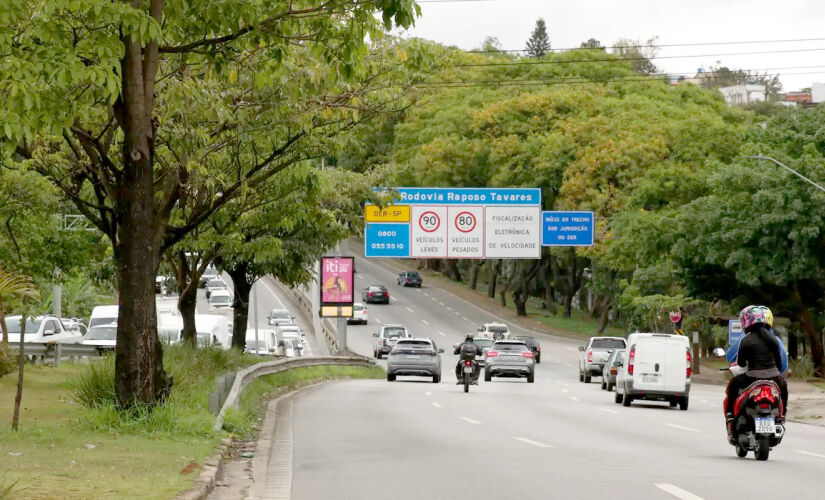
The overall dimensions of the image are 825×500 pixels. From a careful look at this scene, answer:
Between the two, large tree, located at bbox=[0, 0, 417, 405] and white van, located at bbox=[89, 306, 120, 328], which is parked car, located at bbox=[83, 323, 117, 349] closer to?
white van, located at bbox=[89, 306, 120, 328]

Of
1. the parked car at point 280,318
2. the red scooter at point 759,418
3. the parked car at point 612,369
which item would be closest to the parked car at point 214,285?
the parked car at point 280,318

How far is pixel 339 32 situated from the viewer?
1553 cm

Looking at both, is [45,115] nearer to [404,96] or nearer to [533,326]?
[404,96]

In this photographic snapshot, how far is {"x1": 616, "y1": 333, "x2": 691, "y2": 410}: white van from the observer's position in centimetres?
3114

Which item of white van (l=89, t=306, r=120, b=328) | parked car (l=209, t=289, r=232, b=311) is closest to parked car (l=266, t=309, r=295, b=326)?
parked car (l=209, t=289, r=232, b=311)

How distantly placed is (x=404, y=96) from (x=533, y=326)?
62.5 metres

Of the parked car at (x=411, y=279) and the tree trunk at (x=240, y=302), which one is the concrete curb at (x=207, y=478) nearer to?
the tree trunk at (x=240, y=302)

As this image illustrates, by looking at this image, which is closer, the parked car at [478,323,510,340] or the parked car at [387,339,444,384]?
the parked car at [387,339,444,384]

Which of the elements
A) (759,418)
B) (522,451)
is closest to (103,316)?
(522,451)

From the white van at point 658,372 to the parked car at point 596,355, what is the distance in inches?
672

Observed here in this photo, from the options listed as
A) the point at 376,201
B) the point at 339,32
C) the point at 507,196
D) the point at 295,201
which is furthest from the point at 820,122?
the point at 339,32

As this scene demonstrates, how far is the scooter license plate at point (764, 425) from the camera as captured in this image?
1488 cm

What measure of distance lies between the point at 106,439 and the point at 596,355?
35.9 m

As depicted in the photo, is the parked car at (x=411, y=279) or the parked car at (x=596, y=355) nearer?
the parked car at (x=596, y=355)
